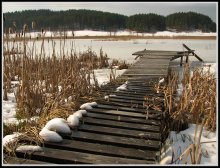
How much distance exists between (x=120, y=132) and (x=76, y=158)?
725mm

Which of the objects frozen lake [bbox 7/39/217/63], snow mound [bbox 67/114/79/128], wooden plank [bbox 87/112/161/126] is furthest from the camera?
frozen lake [bbox 7/39/217/63]

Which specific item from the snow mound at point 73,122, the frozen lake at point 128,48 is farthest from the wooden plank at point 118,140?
the frozen lake at point 128,48

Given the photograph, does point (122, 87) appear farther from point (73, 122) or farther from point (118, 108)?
point (73, 122)

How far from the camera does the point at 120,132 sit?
123 inches

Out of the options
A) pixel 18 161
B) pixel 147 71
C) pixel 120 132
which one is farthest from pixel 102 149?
pixel 147 71

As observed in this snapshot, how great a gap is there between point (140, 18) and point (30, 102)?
68687 mm

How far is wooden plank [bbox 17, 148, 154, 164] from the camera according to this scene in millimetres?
2484

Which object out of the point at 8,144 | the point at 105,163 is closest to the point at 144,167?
the point at 105,163

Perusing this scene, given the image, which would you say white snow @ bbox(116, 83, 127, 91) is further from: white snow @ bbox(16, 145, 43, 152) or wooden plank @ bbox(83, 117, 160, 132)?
white snow @ bbox(16, 145, 43, 152)

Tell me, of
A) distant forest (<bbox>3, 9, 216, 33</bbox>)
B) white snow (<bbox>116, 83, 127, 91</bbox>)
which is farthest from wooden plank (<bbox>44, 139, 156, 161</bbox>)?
distant forest (<bbox>3, 9, 216, 33</bbox>)

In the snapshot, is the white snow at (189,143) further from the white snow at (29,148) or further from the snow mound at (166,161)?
the white snow at (29,148)

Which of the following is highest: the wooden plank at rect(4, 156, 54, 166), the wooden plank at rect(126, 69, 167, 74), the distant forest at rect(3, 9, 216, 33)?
the distant forest at rect(3, 9, 216, 33)

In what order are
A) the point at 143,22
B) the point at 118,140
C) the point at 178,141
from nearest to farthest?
the point at 118,140 → the point at 178,141 → the point at 143,22

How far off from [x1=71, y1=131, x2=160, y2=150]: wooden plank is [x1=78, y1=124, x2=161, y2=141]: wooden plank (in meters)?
0.08
